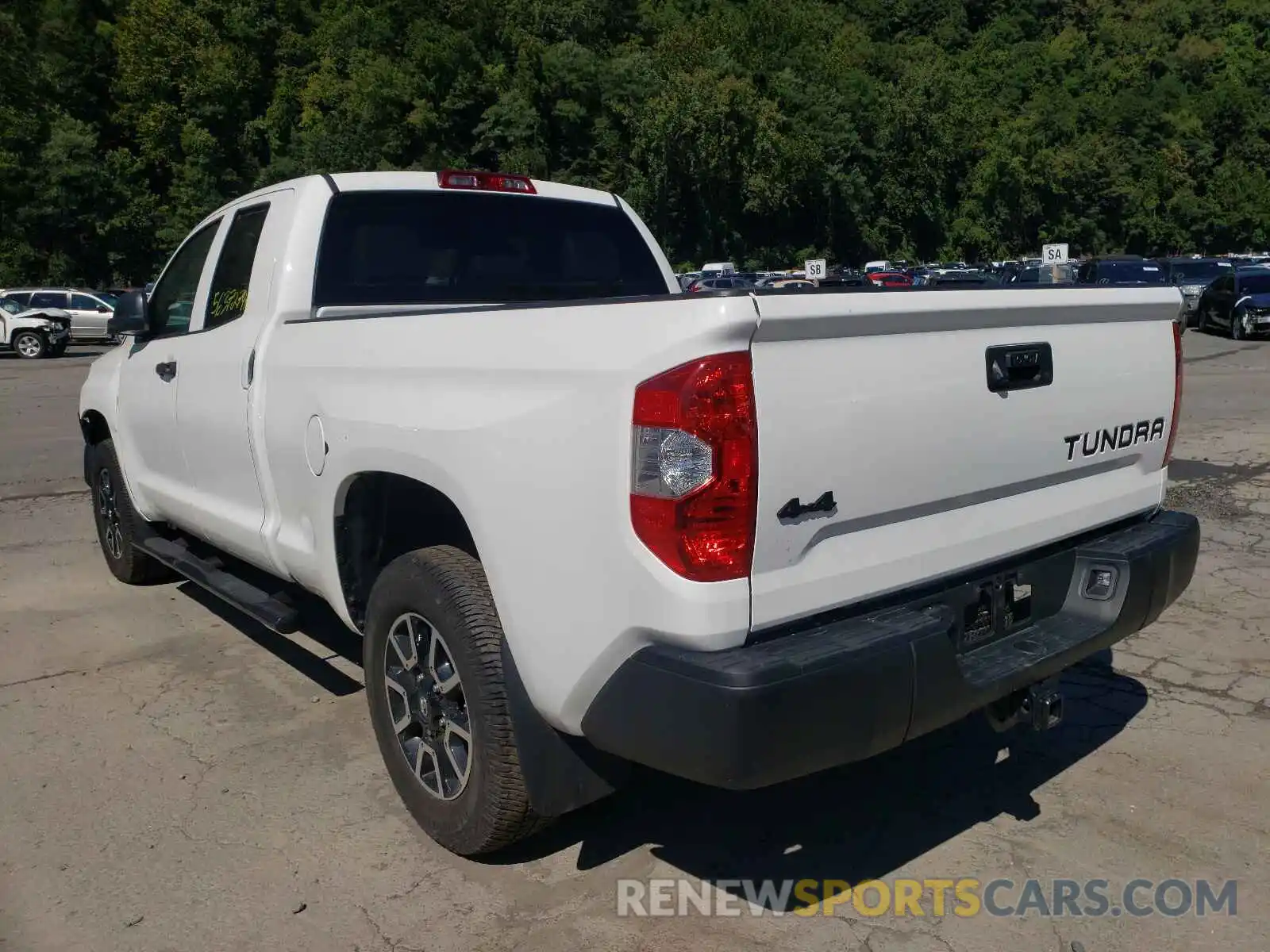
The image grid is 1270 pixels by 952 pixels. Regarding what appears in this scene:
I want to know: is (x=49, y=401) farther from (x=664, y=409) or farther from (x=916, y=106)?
(x=916, y=106)

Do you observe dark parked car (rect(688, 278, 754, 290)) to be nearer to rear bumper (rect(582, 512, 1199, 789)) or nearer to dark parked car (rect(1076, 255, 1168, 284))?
dark parked car (rect(1076, 255, 1168, 284))

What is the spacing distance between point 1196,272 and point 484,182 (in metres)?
31.8

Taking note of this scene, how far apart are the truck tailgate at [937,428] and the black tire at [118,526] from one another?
4355mm

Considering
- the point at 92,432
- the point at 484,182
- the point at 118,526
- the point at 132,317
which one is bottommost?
the point at 118,526

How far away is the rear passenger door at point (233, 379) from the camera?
413cm

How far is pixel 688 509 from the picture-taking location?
2398 millimetres

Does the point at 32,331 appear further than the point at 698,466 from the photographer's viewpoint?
Yes

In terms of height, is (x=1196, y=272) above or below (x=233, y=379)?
below

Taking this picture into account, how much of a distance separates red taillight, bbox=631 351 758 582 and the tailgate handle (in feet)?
2.83

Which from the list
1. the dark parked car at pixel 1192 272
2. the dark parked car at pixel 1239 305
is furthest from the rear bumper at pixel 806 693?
the dark parked car at pixel 1192 272

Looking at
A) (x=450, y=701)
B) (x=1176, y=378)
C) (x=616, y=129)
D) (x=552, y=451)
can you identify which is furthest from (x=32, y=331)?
(x=616, y=129)

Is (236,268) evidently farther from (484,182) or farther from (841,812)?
(841,812)

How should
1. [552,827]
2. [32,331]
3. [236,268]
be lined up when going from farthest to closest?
[32,331]
[236,268]
[552,827]

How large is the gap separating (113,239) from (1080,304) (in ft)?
195
